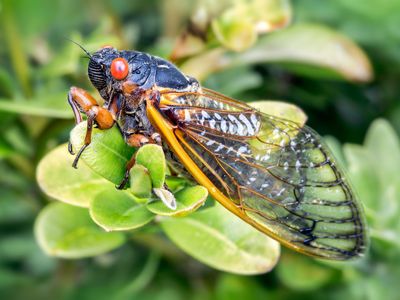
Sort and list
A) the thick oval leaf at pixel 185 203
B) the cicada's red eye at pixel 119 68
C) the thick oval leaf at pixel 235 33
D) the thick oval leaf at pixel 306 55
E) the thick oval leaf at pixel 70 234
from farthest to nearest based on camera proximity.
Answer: the thick oval leaf at pixel 306 55, the thick oval leaf at pixel 235 33, the cicada's red eye at pixel 119 68, the thick oval leaf at pixel 70 234, the thick oval leaf at pixel 185 203

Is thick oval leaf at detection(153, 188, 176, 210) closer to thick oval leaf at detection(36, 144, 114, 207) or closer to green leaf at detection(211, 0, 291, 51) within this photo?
thick oval leaf at detection(36, 144, 114, 207)

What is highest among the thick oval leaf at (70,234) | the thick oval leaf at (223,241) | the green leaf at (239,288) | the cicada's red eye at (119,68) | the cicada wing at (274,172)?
the cicada's red eye at (119,68)

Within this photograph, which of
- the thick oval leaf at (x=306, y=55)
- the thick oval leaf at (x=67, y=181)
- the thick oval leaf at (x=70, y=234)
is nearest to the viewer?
the thick oval leaf at (x=67, y=181)

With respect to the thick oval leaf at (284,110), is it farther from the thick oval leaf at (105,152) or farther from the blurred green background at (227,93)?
the thick oval leaf at (105,152)

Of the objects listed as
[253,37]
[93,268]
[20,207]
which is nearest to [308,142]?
[253,37]

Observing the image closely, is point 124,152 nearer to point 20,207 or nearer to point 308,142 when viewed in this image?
point 308,142

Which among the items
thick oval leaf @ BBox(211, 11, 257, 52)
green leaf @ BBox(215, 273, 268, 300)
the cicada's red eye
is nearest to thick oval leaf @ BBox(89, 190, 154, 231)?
the cicada's red eye

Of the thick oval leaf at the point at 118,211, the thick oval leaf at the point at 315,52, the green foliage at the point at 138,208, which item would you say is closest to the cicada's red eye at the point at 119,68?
the green foliage at the point at 138,208
